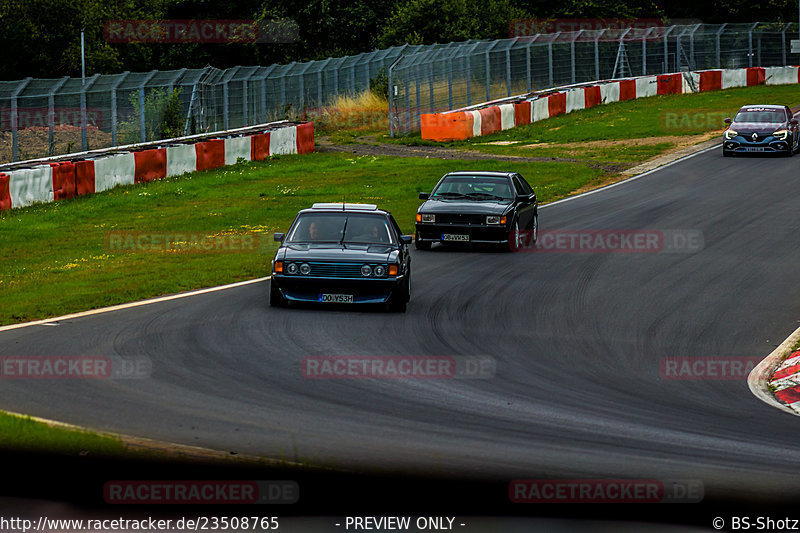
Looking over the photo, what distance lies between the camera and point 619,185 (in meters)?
29.7

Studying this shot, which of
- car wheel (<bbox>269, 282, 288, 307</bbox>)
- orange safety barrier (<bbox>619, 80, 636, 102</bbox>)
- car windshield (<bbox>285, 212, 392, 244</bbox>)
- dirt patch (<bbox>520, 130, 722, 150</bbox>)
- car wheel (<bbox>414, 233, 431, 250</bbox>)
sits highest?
orange safety barrier (<bbox>619, 80, 636, 102</bbox>)

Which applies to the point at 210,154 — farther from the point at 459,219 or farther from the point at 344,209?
the point at 344,209

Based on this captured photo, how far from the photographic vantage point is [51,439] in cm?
815

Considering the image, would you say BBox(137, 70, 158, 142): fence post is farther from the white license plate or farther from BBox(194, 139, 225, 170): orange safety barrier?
the white license plate

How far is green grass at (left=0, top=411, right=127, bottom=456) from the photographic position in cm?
790

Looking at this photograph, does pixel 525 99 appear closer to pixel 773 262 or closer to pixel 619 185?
pixel 619 185

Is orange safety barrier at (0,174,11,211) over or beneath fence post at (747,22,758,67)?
beneath

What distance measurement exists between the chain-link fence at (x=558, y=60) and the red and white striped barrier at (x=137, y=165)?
6759 millimetres

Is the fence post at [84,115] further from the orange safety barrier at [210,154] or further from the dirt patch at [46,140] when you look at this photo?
the orange safety barrier at [210,154]

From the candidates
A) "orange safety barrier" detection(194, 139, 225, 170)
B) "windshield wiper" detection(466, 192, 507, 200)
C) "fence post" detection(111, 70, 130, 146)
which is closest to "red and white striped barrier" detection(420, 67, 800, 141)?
"orange safety barrier" detection(194, 139, 225, 170)

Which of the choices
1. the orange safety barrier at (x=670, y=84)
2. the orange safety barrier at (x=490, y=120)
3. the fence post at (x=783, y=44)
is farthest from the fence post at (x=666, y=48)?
the orange safety barrier at (x=490, y=120)

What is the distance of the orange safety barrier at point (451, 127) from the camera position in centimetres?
4197

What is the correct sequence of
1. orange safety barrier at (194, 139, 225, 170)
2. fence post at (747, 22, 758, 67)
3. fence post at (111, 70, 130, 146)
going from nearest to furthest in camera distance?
orange safety barrier at (194, 139, 225, 170), fence post at (111, 70, 130, 146), fence post at (747, 22, 758, 67)

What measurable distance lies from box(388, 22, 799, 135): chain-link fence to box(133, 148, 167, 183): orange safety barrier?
14.2 meters
